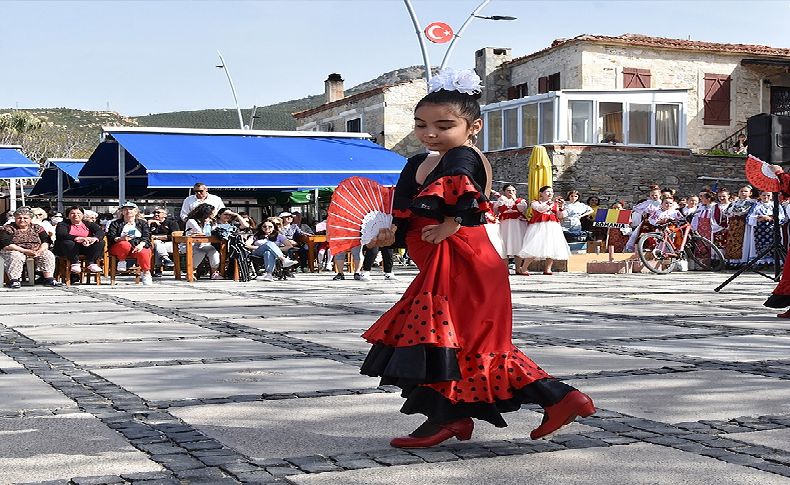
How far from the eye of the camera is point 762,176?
10.7 metres

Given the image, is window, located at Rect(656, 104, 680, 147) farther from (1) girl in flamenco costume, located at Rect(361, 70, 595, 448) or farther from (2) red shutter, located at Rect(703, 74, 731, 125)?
(1) girl in flamenco costume, located at Rect(361, 70, 595, 448)

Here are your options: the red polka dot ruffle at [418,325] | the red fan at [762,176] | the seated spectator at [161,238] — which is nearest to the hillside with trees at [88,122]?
the seated spectator at [161,238]

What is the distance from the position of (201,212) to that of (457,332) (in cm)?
1362

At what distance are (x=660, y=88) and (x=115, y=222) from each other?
22684mm

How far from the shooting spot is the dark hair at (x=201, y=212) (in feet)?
56.4

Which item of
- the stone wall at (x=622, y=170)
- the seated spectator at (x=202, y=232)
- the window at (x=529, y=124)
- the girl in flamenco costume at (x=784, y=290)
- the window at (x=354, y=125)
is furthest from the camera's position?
the window at (x=354, y=125)

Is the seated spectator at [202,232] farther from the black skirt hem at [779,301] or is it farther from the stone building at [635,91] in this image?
the stone building at [635,91]

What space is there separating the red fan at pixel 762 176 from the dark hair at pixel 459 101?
6.71 metres

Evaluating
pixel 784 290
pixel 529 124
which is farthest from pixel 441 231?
pixel 529 124

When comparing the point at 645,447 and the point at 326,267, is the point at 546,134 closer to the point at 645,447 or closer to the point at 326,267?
the point at 326,267

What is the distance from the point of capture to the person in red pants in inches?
631

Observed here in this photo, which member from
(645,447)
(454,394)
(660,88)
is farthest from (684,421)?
(660,88)

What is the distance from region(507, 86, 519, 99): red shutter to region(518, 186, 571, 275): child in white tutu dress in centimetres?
2114

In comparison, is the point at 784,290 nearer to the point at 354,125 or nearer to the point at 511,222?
the point at 511,222
